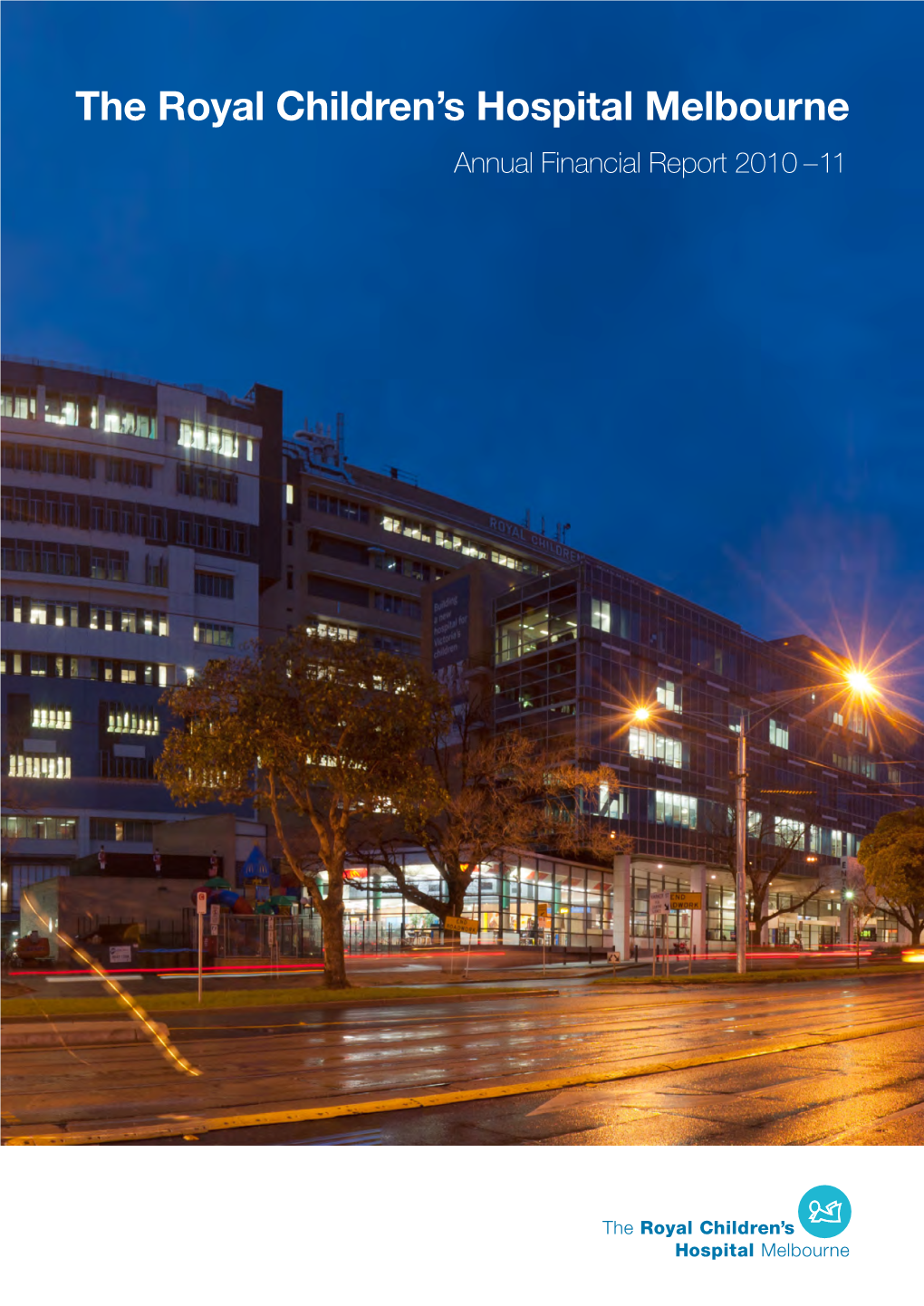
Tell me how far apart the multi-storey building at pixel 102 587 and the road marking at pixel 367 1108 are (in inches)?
2876

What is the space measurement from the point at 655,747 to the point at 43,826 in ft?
139

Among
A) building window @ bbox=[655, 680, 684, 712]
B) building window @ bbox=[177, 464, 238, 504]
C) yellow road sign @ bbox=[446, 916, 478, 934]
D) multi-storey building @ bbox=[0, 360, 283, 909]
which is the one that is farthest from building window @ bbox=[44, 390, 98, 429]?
yellow road sign @ bbox=[446, 916, 478, 934]

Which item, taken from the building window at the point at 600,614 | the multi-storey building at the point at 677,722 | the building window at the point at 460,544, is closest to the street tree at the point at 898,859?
the multi-storey building at the point at 677,722

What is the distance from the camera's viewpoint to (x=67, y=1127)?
9.81 metres

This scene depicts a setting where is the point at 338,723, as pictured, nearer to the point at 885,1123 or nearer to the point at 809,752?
the point at 885,1123

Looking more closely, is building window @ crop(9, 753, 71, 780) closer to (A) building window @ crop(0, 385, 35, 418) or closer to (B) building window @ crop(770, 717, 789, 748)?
(A) building window @ crop(0, 385, 35, 418)

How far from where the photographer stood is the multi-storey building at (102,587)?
85562 mm

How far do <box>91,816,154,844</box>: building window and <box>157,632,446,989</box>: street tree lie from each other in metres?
57.4

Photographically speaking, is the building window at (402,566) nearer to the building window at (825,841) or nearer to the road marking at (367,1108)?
the building window at (825,841)

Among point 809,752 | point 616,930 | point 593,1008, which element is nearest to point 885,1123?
point 593,1008

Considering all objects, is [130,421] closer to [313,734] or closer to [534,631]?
[534,631]

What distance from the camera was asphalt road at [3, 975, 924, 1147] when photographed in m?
10.1
